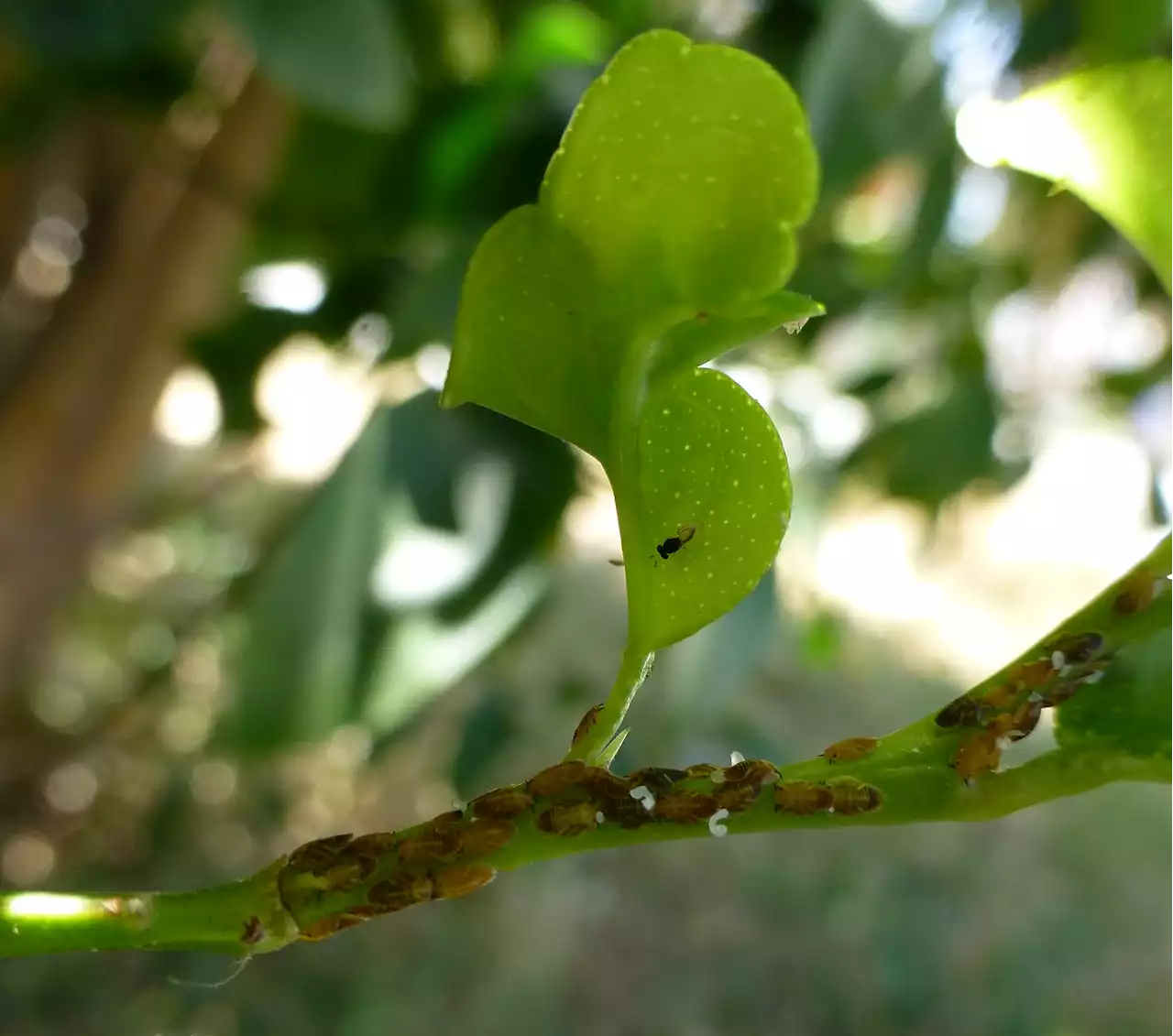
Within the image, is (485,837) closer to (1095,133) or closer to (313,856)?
(313,856)

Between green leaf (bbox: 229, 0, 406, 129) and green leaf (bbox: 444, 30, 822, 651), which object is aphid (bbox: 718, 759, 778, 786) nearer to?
green leaf (bbox: 444, 30, 822, 651)

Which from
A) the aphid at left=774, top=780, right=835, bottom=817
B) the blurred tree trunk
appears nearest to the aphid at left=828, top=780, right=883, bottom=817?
the aphid at left=774, top=780, right=835, bottom=817

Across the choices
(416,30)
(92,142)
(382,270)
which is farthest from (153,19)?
(92,142)

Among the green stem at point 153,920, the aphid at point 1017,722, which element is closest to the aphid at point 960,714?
the aphid at point 1017,722

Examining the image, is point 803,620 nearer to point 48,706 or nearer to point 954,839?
point 954,839

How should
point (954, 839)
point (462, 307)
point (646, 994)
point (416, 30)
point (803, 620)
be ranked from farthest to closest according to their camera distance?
1. point (954, 839)
2. point (646, 994)
3. point (803, 620)
4. point (416, 30)
5. point (462, 307)

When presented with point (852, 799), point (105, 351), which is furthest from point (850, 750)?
point (105, 351)
